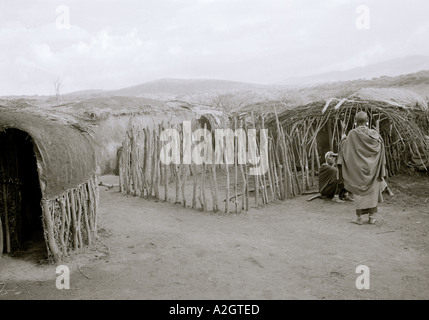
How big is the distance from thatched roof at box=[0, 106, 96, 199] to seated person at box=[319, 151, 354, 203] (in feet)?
14.9

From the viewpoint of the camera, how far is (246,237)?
18.2ft

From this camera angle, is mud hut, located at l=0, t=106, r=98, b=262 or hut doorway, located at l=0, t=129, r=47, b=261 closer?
mud hut, located at l=0, t=106, r=98, b=262

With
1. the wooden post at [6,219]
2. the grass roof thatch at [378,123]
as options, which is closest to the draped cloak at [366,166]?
the grass roof thatch at [378,123]

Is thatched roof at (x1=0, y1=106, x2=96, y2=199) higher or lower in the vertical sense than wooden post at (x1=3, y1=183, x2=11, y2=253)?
higher

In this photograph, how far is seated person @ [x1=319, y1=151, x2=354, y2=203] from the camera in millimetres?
7383

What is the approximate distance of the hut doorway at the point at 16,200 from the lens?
466 cm

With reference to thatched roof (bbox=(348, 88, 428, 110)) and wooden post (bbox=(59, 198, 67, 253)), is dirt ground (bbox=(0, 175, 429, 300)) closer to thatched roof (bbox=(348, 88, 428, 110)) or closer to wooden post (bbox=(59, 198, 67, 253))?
wooden post (bbox=(59, 198, 67, 253))

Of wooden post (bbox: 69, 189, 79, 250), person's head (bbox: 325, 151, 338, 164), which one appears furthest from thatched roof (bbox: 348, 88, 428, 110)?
wooden post (bbox: 69, 189, 79, 250)

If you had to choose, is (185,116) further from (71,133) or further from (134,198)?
(71,133)

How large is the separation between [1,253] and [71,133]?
1716 millimetres

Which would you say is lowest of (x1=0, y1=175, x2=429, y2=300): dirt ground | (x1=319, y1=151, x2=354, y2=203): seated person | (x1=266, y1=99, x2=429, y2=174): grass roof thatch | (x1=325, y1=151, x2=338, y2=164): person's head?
(x1=0, y1=175, x2=429, y2=300): dirt ground

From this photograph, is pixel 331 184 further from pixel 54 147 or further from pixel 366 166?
pixel 54 147

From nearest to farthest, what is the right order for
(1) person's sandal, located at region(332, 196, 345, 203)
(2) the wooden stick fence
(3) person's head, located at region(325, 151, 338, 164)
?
(2) the wooden stick fence, (1) person's sandal, located at region(332, 196, 345, 203), (3) person's head, located at region(325, 151, 338, 164)
